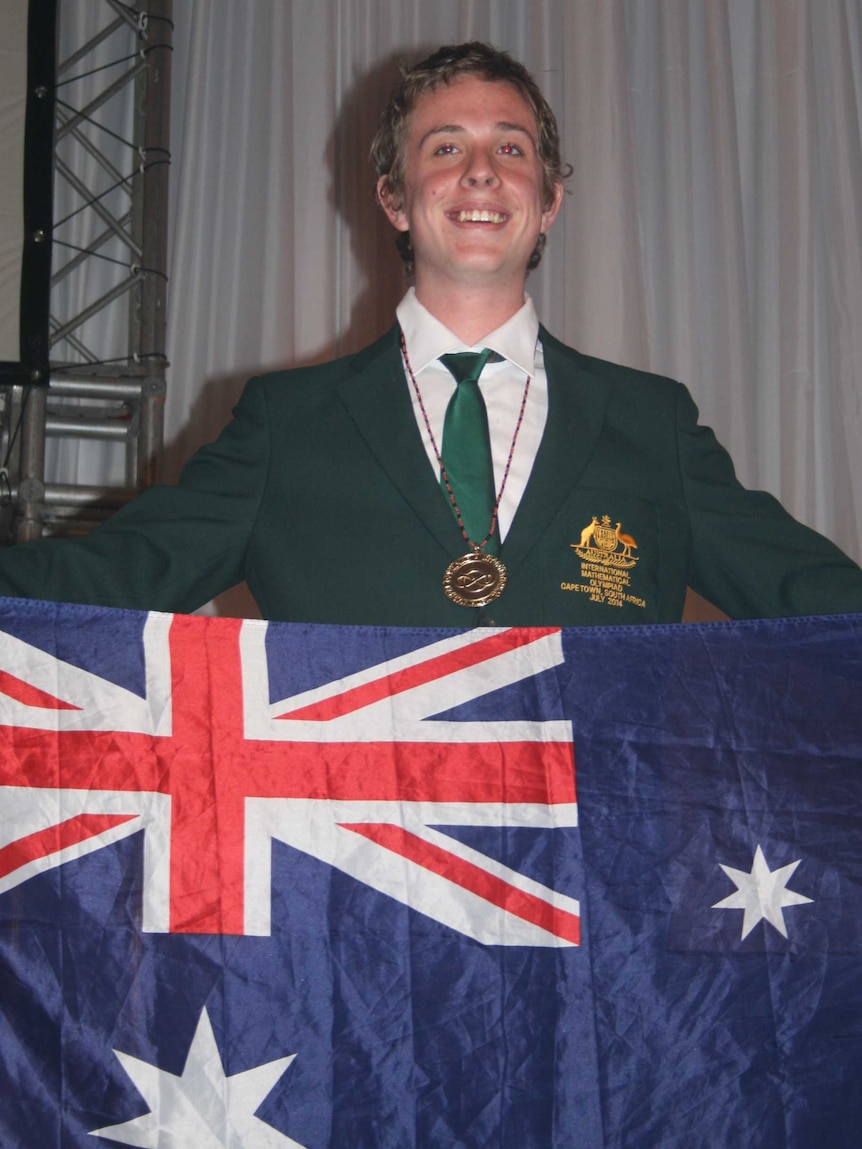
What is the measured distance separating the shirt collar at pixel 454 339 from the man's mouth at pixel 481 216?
12cm

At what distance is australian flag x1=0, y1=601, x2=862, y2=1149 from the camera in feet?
3.94

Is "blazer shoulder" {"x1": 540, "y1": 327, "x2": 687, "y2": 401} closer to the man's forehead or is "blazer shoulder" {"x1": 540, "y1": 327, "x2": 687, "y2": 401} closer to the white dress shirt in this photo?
the white dress shirt

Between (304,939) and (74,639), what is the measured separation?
37cm

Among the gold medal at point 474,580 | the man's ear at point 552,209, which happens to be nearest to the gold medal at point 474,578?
the gold medal at point 474,580

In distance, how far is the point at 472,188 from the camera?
5.70 feet

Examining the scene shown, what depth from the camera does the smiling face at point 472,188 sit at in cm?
172

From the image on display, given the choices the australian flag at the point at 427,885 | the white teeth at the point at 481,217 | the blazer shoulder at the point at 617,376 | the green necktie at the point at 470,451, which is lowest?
the australian flag at the point at 427,885

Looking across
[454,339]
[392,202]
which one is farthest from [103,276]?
[454,339]

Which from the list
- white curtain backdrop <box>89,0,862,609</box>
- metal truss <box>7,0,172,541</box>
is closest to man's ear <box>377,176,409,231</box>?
metal truss <box>7,0,172,541</box>

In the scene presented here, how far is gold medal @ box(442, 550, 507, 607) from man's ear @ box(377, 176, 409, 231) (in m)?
0.57

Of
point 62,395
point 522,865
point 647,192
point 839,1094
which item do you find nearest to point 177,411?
point 62,395

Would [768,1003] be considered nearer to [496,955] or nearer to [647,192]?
[496,955]

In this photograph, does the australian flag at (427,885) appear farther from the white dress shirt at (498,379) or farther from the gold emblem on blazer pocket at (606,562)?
the white dress shirt at (498,379)

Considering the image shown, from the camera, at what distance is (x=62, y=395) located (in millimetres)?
3070
